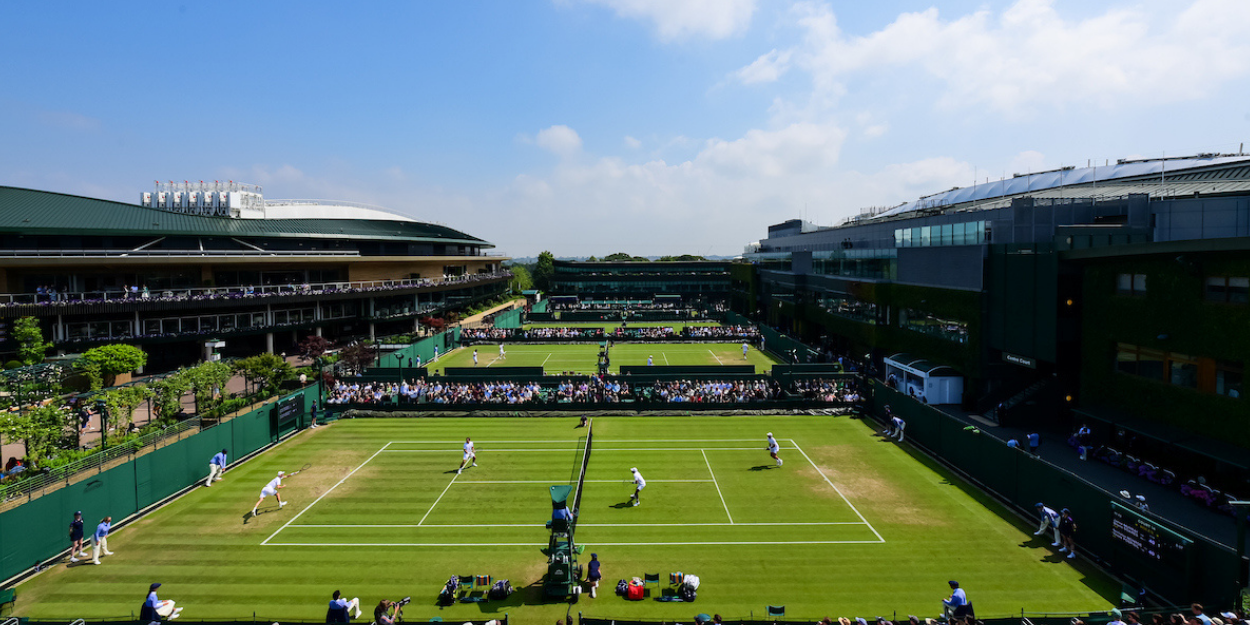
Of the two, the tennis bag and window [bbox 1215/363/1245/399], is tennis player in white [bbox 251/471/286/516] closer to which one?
the tennis bag

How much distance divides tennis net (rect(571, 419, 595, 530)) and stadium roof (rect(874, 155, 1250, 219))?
3507 centimetres

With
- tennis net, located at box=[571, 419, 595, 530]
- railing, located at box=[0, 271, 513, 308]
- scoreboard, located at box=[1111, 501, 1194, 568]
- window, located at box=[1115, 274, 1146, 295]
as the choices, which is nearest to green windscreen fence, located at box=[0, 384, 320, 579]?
tennis net, located at box=[571, 419, 595, 530]

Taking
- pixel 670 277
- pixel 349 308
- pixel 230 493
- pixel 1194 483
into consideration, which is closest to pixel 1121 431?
pixel 1194 483

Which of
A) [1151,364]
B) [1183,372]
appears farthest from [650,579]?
[1151,364]

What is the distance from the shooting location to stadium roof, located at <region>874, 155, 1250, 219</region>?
39.6 meters

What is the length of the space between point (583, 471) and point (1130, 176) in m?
50.3

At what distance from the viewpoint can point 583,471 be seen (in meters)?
24.7

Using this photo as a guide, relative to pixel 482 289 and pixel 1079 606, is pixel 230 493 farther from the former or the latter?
pixel 482 289

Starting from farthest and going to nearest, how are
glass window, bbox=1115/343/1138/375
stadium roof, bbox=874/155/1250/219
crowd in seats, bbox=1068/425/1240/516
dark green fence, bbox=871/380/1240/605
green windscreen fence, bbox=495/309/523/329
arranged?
green windscreen fence, bbox=495/309/523/329, stadium roof, bbox=874/155/1250/219, glass window, bbox=1115/343/1138/375, crowd in seats, bbox=1068/425/1240/516, dark green fence, bbox=871/380/1240/605

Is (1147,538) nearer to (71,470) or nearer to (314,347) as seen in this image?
(71,470)

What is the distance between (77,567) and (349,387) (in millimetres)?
19476

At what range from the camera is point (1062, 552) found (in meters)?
17.3

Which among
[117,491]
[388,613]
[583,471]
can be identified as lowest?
[583,471]

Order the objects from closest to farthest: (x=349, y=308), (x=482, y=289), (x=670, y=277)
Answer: (x=349, y=308) < (x=482, y=289) < (x=670, y=277)
